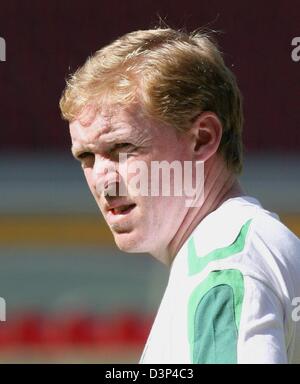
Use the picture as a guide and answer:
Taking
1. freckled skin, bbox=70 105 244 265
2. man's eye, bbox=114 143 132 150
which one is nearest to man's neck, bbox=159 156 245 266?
freckled skin, bbox=70 105 244 265

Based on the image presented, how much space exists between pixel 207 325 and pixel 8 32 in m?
5.66

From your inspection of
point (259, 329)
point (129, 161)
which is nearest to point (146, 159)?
point (129, 161)

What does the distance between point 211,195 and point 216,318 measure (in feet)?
0.94

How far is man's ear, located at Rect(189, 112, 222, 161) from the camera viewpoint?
135 cm

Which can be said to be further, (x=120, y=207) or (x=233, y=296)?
(x=120, y=207)

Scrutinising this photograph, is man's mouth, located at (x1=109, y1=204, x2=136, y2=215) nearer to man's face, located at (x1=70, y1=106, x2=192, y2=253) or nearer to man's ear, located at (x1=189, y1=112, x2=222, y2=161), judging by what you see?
man's face, located at (x1=70, y1=106, x2=192, y2=253)

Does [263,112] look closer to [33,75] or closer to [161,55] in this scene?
[33,75]

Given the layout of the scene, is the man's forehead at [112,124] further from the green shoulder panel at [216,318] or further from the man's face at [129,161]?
the green shoulder panel at [216,318]

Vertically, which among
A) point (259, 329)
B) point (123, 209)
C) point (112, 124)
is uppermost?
point (112, 124)

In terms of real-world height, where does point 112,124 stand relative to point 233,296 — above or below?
above

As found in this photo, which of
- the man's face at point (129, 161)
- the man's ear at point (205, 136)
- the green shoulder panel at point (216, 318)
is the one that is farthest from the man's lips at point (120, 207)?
the green shoulder panel at point (216, 318)

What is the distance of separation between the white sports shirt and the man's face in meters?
0.07

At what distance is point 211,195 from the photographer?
1356mm

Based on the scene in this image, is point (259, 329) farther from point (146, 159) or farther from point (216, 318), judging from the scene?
point (146, 159)
